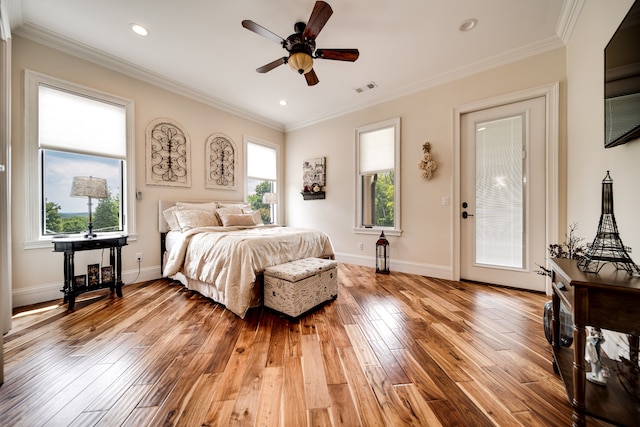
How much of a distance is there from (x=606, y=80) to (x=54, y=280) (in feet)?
17.0

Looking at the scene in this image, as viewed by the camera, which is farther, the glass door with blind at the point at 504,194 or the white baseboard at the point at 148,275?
the glass door with blind at the point at 504,194

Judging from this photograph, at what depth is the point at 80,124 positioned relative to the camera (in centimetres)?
279

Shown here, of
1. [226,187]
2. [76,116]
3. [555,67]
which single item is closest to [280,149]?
[226,187]

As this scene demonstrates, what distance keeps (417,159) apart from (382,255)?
160 cm

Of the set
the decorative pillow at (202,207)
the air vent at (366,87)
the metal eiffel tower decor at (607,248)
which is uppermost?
the air vent at (366,87)

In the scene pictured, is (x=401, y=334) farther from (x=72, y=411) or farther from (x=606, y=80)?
(x=606, y=80)

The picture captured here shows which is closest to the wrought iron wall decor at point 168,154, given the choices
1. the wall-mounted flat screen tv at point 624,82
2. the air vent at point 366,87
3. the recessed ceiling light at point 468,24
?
the air vent at point 366,87

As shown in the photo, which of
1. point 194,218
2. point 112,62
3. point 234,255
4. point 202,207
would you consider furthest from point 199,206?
point 112,62

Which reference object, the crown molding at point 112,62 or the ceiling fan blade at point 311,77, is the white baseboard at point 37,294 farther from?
the ceiling fan blade at point 311,77

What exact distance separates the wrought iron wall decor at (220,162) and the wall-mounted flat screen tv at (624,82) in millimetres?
4445

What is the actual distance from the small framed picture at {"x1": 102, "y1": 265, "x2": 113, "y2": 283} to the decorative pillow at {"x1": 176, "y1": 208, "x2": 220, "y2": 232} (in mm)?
850

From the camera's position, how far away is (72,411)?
114 centimetres

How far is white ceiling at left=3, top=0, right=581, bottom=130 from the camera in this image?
2.19 metres

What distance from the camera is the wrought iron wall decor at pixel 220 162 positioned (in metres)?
3.97
